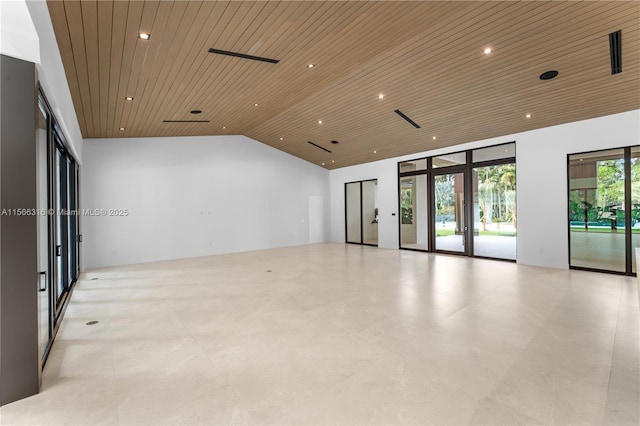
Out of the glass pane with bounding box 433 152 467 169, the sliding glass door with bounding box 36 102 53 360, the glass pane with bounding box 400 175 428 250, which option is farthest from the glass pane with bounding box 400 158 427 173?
the sliding glass door with bounding box 36 102 53 360

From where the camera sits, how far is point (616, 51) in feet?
14.8

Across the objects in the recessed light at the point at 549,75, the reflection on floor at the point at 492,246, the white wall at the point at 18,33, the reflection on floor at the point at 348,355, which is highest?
the recessed light at the point at 549,75

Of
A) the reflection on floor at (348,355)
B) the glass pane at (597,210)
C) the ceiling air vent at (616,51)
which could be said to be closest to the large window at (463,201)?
the glass pane at (597,210)

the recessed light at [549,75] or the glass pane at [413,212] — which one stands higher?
the recessed light at [549,75]

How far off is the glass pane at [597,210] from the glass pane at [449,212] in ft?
8.70

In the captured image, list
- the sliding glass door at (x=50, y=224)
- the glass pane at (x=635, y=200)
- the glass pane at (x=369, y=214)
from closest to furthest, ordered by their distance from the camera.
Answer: the sliding glass door at (x=50, y=224) → the glass pane at (x=635, y=200) → the glass pane at (x=369, y=214)

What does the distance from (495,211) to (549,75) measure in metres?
4.08

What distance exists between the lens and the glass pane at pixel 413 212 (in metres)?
10.5

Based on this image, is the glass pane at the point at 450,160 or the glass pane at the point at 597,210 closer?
the glass pane at the point at 597,210

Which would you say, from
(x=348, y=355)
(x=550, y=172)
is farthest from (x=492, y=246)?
(x=348, y=355)

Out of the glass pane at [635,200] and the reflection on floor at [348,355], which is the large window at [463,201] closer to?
the glass pane at [635,200]

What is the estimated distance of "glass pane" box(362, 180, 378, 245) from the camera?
41.1 ft

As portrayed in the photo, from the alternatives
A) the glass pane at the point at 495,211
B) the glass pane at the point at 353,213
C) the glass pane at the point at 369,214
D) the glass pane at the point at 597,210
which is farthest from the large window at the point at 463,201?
the glass pane at the point at 353,213

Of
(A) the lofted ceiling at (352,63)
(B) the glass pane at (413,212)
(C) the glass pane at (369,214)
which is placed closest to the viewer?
(A) the lofted ceiling at (352,63)
